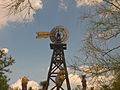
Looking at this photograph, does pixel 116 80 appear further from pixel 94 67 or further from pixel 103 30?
pixel 103 30

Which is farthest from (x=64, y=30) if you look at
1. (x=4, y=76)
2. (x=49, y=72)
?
(x=4, y=76)

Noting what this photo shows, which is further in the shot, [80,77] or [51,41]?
[51,41]

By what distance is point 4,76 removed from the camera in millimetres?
41750

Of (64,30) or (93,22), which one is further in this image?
(64,30)

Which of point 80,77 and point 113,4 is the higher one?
point 113,4

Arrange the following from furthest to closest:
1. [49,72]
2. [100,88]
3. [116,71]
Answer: [49,72] → [100,88] → [116,71]

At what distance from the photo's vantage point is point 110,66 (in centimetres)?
1174

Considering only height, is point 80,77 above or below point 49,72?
above

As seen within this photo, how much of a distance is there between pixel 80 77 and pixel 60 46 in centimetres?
3043

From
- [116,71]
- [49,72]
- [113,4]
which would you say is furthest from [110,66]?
[49,72]

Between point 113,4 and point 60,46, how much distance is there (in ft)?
99.5

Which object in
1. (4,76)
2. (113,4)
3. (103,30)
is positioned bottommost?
(4,76)

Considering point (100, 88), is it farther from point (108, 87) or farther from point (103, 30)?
point (103, 30)

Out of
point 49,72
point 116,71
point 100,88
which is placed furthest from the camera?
point 49,72
